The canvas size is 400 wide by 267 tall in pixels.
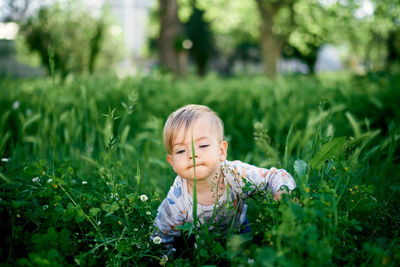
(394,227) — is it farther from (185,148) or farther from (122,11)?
(122,11)

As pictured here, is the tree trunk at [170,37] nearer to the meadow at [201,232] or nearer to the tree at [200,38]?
→ the meadow at [201,232]

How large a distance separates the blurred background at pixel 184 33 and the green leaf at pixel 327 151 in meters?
1.56

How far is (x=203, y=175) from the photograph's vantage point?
144 centimetres

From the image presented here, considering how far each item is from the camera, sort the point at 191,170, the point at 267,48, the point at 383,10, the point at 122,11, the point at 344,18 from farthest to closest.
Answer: the point at 122,11 → the point at 267,48 → the point at 344,18 → the point at 383,10 → the point at 191,170

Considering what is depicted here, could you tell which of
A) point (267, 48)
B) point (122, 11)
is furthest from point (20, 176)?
point (122, 11)

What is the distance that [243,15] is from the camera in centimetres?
2075

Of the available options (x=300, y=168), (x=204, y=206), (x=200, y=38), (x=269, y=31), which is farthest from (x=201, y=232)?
(x=200, y=38)

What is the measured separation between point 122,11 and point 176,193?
46.9m

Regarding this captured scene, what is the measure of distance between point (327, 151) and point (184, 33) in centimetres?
1325

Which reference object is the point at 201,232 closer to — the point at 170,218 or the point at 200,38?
the point at 170,218

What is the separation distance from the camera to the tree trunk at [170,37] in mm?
8438

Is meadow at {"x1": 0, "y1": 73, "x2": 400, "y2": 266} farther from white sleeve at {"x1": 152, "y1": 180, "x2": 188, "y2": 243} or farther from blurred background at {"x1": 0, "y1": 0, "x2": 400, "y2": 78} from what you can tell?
blurred background at {"x1": 0, "y1": 0, "x2": 400, "y2": 78}

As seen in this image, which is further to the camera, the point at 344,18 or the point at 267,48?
the point at 267,48

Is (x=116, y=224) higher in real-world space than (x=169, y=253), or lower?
higher
